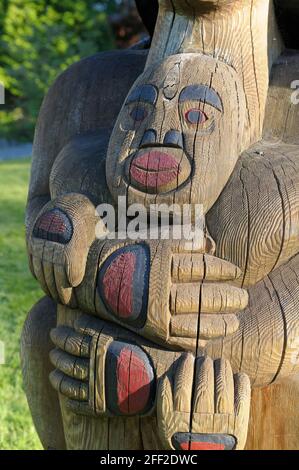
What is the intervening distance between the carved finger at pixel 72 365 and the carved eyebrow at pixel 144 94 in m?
0.52

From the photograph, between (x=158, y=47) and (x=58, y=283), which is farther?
(x=158, y=47)

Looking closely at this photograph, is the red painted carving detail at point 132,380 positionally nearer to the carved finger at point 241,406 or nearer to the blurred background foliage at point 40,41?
the carved finger at point 241,406

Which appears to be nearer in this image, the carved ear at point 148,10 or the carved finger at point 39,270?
the carved finger at point 39,270

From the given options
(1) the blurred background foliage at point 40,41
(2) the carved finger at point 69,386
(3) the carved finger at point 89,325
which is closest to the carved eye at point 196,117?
(3) the carved finger at point 89,325

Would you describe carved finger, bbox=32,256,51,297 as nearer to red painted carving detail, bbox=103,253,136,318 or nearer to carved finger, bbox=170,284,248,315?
red painted carving detail, bbox=103,253,136,318

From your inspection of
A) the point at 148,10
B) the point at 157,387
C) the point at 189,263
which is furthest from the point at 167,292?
the point at 148,10

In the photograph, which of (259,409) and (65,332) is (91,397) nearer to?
(65,332)

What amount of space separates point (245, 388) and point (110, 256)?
341 millimetres

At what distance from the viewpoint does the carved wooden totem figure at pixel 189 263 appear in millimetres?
1276

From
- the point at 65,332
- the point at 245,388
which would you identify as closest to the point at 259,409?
the point at 245,388

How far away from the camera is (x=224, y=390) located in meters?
1.25

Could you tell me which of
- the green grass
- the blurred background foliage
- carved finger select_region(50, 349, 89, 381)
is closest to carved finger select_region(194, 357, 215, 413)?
carved finger select_region(50, 349, 89, 381)
